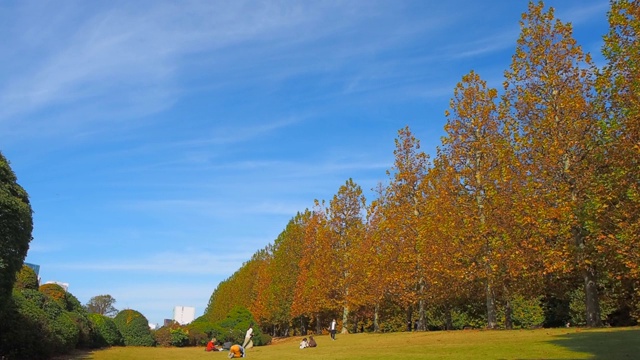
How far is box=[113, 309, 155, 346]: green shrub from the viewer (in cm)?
4247

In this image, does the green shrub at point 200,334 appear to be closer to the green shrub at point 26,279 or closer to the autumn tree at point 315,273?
the autumn tree at point 315,273

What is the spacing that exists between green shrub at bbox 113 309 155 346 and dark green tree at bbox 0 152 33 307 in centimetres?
2775

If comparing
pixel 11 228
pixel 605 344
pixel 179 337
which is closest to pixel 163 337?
pixel 179 337

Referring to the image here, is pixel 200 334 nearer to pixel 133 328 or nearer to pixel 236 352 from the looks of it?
pixel 133 328

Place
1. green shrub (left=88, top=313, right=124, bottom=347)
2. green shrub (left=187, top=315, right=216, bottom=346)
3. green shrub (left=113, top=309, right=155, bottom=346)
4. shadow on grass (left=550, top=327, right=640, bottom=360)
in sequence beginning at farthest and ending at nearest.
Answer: green shrub (left=187, top=315, right=216, bottom=346)
green shrub (left=113, top=309, right=155, bottom=346)
green shrub (left=88, top=313, right=124, bottom=347)
shadow on grass (left=550, top=327, right=640, bottom=360)

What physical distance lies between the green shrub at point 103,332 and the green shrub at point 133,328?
101 inches

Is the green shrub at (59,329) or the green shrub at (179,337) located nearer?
the green shrub at (59,329)

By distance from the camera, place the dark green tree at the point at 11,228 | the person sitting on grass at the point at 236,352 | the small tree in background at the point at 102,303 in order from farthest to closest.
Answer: the small tree in background at the point at 102,303
the person sitting on grass at the point at 236,352
the dark green tree at the point at 11,228

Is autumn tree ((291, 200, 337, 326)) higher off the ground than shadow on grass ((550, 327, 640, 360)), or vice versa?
autumn tree ((291, 200, 337, 326))

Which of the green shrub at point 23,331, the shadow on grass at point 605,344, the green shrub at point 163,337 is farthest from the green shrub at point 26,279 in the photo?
the shadow on grass at point 605,344

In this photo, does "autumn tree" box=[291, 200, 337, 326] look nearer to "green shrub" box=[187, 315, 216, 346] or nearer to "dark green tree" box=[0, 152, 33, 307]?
"green shrub" box=[187, 315, 216, 346]

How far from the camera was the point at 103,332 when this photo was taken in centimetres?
3662

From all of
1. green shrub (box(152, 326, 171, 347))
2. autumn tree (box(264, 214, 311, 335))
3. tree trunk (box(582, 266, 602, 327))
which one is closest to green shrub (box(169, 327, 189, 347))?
green shrub (box(152, 326, 171, 347))

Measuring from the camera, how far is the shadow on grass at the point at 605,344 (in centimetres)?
1427
